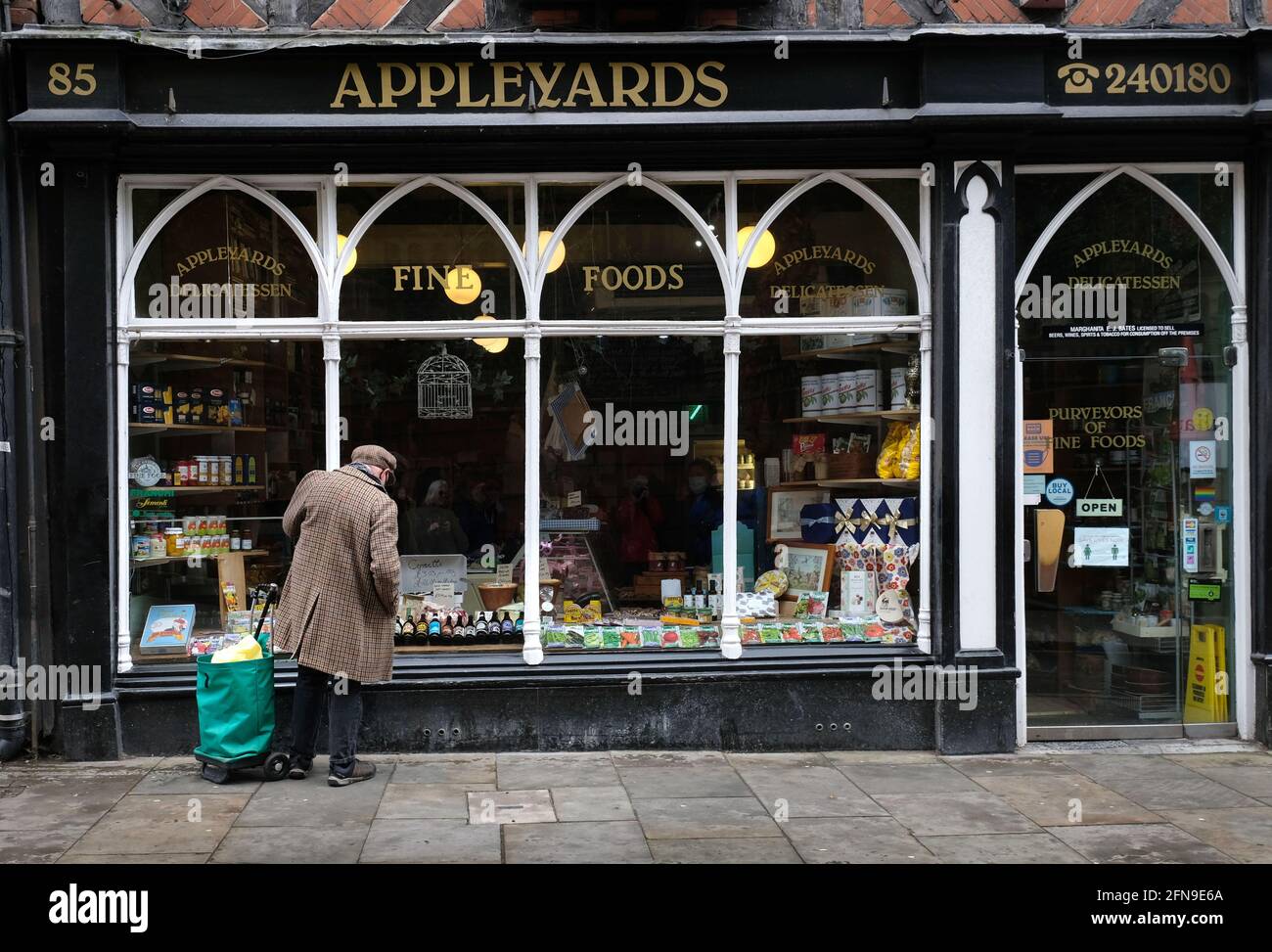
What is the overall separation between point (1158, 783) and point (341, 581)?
16.5ft

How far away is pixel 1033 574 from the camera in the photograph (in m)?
8.16

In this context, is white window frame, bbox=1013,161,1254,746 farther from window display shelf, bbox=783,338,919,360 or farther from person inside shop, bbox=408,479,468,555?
person inside shop, bbox=408,479,468,555

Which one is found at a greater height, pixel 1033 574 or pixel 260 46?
pixel 260 46

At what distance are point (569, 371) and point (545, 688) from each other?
2.11 metres

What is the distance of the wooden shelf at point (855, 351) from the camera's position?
820 centimetres

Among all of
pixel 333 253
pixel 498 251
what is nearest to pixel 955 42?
pixel 498 251

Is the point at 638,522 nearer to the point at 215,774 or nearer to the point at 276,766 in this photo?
the point at 276,766

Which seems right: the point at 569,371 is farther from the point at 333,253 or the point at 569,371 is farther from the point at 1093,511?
the point at 1093,511

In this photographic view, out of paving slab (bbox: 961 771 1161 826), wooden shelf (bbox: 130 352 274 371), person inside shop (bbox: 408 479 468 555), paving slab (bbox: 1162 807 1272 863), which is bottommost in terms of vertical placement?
paving slab (bbox: 1162 807 1272 863)

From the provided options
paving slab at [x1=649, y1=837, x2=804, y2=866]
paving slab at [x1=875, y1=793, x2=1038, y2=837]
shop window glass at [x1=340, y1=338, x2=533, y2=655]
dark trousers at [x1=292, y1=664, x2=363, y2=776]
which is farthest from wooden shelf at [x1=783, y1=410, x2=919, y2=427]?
dark trousers at [x1=292, y1=664, x2=363, y2=776]

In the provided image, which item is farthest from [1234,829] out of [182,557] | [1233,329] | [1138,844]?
[182,557]

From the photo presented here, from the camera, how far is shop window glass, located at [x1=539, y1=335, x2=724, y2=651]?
26.6 ft

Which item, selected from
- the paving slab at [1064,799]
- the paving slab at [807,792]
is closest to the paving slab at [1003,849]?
the paving slab at [1064,799]

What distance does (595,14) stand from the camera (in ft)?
25.3
